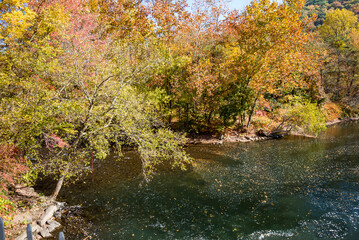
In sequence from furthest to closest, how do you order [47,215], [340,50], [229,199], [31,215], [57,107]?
1. [340,50]
2. [229,199]
3. [47,215]
4. [31,215]
5. [57,107]

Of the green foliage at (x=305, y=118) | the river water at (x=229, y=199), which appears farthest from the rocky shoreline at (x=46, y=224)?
the green foliage at (x=305, y=118)

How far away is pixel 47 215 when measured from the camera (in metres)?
8.50

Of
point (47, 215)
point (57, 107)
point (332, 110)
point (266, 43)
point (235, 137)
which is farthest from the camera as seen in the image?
point (332, 110)

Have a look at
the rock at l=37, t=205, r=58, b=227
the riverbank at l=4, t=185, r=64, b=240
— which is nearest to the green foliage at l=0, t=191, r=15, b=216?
the riverbank at l=4, t=185, r=64, b=240

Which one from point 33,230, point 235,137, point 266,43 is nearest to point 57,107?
point 33,230

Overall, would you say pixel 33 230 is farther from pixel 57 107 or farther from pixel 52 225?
pixel 57 107

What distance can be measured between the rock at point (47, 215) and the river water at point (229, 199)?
111 cm

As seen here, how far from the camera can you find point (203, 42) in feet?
78.6

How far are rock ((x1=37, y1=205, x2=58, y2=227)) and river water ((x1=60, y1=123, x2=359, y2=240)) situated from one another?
111 centimetres

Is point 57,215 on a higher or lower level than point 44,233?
higher

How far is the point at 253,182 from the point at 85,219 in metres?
8.63

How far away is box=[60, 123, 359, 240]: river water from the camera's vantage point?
317 inches

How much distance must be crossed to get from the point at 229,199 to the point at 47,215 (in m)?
7.70

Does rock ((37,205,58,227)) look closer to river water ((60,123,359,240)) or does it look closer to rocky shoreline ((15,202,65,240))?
rocky shoreline ((15,202,65,240))
